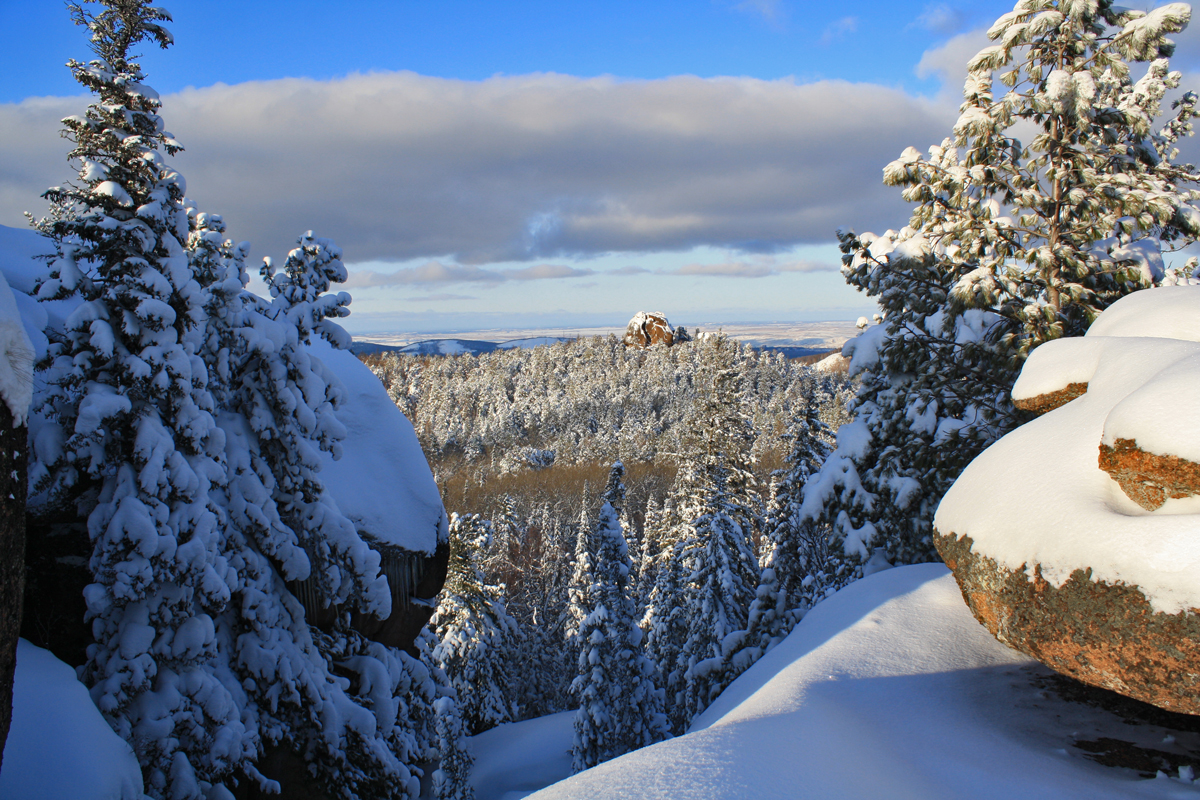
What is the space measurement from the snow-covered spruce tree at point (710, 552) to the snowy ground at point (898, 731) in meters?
11.8

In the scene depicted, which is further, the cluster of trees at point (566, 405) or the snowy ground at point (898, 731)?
the cluster of trees at point (566, 405)

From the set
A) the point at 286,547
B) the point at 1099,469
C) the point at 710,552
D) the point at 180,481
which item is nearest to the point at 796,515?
the point at 710,552

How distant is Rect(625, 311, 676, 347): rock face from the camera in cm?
16812

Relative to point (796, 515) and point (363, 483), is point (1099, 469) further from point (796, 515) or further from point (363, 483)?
point (796, 515)

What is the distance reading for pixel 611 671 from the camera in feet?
69.5

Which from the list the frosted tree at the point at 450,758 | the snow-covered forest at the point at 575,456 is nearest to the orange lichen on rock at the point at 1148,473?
the snow-covered forest at the point at 575,456

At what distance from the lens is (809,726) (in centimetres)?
446

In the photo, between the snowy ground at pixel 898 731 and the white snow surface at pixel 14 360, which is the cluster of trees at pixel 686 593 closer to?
the snowy ground at pixel 898 731

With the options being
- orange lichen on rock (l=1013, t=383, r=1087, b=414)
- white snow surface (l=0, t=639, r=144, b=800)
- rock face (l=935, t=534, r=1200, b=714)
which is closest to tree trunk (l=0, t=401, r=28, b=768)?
white snow surface (l=0, t=639, r=144, b=800)

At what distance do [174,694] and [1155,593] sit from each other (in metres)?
7.41

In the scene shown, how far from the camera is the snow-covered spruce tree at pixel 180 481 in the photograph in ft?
18.0

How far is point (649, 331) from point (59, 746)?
→ 16750cm

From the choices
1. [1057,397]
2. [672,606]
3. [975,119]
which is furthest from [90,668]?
[672,606]

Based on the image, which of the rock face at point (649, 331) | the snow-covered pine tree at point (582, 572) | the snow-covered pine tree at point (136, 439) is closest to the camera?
the snow-covered pine tree at point (136, 439)
